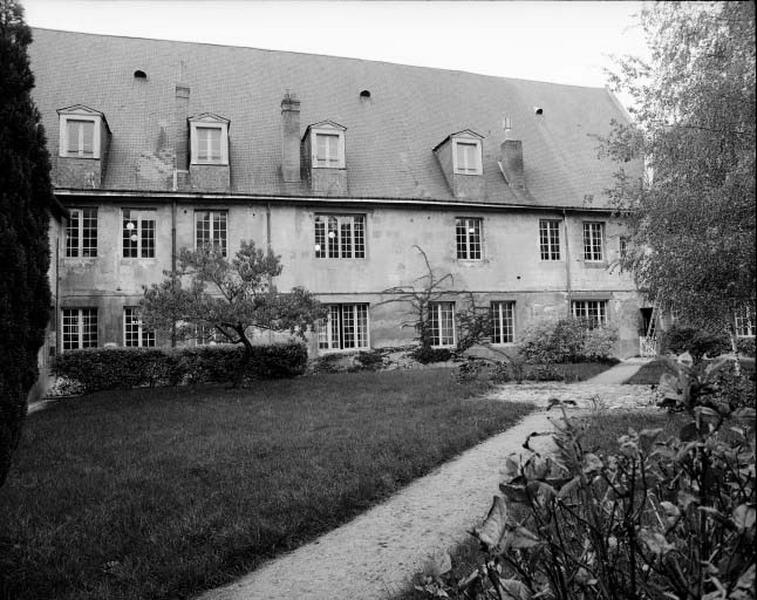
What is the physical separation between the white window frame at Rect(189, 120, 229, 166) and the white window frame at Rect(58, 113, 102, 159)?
258cm

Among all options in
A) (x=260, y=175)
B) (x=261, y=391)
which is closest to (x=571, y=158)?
(x=260, y=175)

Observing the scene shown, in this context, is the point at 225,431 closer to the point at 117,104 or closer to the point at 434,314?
the point at 434,314

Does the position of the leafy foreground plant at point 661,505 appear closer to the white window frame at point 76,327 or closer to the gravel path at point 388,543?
the gravel path at point 388,543

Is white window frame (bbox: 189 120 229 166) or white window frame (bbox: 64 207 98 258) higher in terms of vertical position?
white window frame (bbox: 189 120 229 166)

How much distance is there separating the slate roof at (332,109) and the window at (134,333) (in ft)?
12.1

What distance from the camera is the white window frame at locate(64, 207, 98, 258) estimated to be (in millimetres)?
16797

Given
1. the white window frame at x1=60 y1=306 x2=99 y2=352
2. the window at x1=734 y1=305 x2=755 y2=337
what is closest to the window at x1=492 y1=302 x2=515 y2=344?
the window at x1=734 y1=305 x2=755 y2=337

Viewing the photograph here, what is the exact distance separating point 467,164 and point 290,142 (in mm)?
5970

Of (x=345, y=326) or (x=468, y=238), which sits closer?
(x=345, y=326)

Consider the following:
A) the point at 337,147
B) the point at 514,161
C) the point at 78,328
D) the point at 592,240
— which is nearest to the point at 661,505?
the point at 78,328

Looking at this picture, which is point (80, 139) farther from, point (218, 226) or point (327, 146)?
point (327, 146)

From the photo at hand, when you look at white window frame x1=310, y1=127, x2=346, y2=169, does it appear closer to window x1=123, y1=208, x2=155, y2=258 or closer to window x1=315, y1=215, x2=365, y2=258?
window x1=315, y1=215, x2=365, y2=258

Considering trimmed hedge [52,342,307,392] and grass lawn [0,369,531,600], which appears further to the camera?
trimmed hedge [52,342,307,392]

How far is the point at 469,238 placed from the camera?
20.0m
